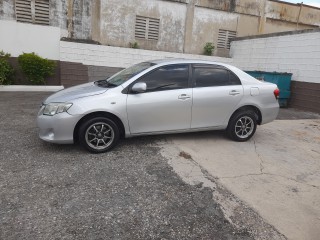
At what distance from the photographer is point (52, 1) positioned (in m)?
12.0

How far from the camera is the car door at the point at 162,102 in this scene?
4984mm

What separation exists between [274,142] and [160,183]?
3.29 meters

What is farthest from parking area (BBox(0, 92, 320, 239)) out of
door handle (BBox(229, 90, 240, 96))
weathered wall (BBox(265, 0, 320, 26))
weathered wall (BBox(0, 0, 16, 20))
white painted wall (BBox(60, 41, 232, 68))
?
weathered wall (BBox(265, 0, 320, 26))

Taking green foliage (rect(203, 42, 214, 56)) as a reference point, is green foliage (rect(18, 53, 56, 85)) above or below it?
below

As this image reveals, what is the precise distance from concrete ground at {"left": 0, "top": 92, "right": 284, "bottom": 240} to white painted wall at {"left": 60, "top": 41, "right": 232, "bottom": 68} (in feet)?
24.6

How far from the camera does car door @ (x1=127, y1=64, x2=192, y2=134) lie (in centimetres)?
498

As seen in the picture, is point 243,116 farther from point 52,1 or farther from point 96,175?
point 52,1

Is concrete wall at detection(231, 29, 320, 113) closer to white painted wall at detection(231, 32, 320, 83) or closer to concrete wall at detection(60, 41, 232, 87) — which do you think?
white painted wall at detection(231, 32, 320, 83)

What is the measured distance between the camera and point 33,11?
468 inches

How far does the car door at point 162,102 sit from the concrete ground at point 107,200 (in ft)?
1.64

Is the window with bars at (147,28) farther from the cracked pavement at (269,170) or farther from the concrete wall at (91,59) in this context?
the cracked pavement at (269,170)

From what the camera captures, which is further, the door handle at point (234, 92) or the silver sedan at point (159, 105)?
the door handle at point (234, 92)

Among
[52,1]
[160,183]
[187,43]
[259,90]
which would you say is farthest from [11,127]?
[187,43]

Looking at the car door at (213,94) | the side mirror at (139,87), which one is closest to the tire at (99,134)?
the side mirror at (139,87)
